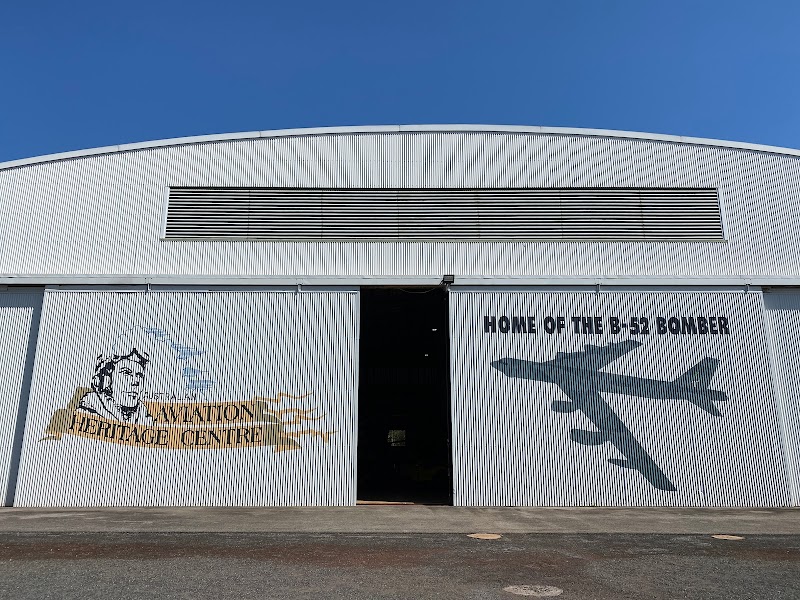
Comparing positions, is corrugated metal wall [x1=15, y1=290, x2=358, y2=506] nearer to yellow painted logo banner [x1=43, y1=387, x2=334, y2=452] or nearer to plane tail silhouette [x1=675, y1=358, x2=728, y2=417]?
yellow painted logo banner [x1=43, y1=387, x2=334, y2=452]

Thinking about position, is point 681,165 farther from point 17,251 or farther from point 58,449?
point 17,251

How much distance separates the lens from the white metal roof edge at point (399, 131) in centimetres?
2172

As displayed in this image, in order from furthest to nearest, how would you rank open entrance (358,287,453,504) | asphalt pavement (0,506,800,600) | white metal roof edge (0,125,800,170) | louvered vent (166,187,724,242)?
1. open entrance (358,287,453,504)
2. white metal roof edge (0,125,800,170)
3. louvered vent (166,187,724,242)
4. asphalt pavement (0,506,800,600)

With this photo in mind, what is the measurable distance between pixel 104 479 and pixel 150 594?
11.5m

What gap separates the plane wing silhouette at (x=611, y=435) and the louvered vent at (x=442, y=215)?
6.58m

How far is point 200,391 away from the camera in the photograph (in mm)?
17391

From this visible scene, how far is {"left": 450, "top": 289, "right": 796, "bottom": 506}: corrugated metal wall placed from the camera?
1672 centimetres

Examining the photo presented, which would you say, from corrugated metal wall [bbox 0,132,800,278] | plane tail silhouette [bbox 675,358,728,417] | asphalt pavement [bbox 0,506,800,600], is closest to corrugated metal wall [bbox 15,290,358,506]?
asphalt pavement [bbox 0,506,800,600]

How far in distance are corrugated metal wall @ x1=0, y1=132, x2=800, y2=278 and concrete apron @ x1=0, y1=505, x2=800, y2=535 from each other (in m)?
8.64

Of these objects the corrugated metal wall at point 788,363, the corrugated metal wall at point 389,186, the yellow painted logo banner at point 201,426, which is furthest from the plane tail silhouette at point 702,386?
the yellow painted logo banner at point 201,426

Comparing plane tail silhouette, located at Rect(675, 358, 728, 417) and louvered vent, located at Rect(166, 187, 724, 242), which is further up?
louvered vent, located at Rect(166, 187, 724, 242)

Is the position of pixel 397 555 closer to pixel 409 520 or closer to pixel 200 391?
pixel 409 520

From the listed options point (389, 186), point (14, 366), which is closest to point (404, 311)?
point (389, 186)

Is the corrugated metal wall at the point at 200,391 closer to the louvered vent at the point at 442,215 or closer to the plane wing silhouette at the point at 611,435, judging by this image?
the louvered vent at the point at 442,215
